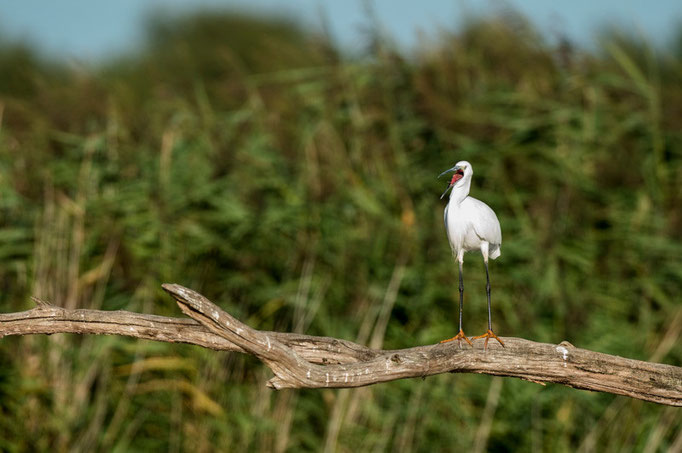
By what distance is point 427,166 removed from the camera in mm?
6121

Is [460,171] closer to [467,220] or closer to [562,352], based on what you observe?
[467,220]

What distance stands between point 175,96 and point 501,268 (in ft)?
11.9

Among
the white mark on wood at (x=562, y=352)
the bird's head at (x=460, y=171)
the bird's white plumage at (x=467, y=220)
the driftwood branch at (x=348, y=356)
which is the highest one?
the bird's head at (x=460, y=171)

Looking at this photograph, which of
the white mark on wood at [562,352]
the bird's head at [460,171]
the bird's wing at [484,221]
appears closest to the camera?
the bird's head at [460,171]

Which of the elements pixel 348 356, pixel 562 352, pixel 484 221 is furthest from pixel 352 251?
pixel 484 221

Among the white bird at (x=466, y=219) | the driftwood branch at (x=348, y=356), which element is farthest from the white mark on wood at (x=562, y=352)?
the white bird at (x=466, y=219)

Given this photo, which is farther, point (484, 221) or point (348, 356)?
point (348, 356)

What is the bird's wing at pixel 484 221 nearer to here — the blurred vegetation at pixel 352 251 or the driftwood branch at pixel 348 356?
the driftwood branch at pixel 348 356

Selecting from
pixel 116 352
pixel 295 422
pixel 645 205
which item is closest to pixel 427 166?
pixel 645 205

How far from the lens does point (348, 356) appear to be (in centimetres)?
296

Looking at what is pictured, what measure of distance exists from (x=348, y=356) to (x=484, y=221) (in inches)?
37.4

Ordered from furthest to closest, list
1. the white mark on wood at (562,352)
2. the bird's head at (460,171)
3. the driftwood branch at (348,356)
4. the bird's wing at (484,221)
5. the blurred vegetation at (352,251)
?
1. the blurred vegetation at (352,251)
2. the white mark on wood at (562,352)
3. the driftwood branch at (348,356)
4. the bird's wing at (484,221)
5. the bird's head at (460,171)

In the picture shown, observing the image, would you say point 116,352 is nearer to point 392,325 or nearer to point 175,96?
point 392,325

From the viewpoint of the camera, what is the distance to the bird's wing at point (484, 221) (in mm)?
2184
